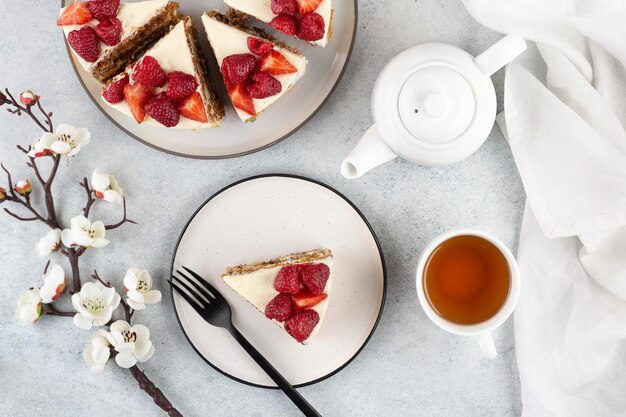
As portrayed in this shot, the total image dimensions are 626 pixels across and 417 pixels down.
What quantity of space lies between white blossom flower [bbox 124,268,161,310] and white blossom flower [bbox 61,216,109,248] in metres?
0.14

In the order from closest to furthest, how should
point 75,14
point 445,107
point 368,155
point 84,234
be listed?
point 445,107 < point 368,155 < point 75,14 < point 84,234

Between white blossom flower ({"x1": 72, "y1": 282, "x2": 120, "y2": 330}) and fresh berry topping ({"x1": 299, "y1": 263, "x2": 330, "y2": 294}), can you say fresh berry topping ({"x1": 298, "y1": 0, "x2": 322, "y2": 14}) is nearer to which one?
fresh berry topping ({"x1": 299, "y1": 263, "x2": 330, "y2": 294})

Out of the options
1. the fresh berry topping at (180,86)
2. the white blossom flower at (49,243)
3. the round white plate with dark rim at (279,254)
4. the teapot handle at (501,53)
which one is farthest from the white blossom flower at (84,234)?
the teapot handle at (501,53)

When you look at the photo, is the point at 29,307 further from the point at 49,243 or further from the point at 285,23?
the point at 285,23

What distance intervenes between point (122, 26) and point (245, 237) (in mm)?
740

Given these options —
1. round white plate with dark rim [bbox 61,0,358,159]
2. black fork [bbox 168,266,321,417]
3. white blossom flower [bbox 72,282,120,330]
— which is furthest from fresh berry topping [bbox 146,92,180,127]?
white blossom flower [bbox 72,282,120,330]

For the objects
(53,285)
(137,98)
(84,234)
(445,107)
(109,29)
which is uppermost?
(109,29)

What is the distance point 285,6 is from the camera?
1.70m

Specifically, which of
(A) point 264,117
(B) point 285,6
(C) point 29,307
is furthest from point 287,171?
(C) point 29,307

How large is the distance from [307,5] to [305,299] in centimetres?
85

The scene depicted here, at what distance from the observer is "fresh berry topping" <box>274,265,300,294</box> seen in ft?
5.73

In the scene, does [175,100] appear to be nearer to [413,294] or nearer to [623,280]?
[413,294]

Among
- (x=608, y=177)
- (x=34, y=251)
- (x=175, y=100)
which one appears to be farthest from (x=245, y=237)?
(x=608, y=177)

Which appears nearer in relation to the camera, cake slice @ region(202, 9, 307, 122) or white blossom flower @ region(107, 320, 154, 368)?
cake slice @ region(202, 9, 307, 122)
